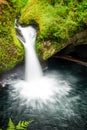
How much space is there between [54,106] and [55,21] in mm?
4167

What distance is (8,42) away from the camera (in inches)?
477

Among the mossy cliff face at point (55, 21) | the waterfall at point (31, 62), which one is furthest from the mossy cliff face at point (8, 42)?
the mossy cliff face at point (55, 21)

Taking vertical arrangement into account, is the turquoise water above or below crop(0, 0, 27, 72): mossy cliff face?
below

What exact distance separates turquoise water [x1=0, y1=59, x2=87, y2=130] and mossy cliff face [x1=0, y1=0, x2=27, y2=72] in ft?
1.57

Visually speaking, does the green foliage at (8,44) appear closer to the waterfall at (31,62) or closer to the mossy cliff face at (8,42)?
the mossy cliff face at (8,42)

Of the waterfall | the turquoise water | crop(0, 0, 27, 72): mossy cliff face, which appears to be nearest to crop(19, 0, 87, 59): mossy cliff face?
the waterfall

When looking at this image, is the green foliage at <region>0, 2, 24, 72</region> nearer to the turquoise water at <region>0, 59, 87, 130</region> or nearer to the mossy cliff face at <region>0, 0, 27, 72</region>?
the mossy cliff face at <region>0, 0, 27, 72</region>

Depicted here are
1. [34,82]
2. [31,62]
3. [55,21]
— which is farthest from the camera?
[55,21]

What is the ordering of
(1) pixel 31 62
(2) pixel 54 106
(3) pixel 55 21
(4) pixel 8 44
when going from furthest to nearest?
(3) pixel 55 21
(1) pixel 31 62
(4) pixel 8 44
(2) pixel 54 106

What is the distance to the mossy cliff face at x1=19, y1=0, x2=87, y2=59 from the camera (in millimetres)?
12250

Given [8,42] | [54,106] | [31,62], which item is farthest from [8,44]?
[54,106]

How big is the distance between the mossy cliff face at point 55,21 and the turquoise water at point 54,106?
133 cm

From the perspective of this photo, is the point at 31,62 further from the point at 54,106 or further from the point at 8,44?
the point at 54,106

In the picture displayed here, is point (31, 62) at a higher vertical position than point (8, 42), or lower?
lower
